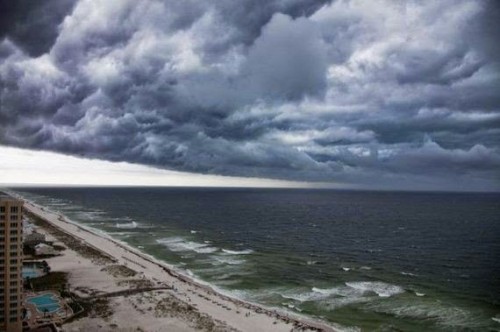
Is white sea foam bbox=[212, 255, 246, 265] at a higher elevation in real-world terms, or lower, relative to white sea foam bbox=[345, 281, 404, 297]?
higher

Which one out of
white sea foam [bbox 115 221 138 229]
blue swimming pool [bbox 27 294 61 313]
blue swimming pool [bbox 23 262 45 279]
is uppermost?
blue swimming pool [bbox 23 262 45 279]

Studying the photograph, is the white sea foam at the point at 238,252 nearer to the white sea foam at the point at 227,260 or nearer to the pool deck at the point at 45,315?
the white sea foam at the point at 227,260

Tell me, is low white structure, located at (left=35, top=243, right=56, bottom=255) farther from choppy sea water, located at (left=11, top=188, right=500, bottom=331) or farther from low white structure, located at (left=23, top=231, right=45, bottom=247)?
choppy sea water, located at (left=11, top=188, right=500, bottom=331)

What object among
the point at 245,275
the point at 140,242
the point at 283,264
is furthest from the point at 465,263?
the point at 140,242

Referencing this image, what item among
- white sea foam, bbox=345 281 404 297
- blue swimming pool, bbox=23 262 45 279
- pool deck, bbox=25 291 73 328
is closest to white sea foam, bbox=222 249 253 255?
white sea foam, bbox=345 281 404 297

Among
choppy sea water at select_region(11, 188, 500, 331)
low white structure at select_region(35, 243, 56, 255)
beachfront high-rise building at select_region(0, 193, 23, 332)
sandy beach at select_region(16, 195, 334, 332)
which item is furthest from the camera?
low white structure at select_region(35, 243, 56, 255)

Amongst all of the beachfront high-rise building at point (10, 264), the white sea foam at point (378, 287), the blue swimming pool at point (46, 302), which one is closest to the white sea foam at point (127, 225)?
the blue swimming pool at point (46, 302)
